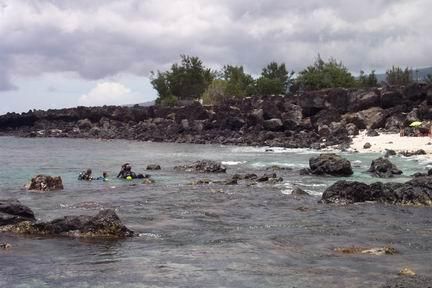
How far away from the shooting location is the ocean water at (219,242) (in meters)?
12.0

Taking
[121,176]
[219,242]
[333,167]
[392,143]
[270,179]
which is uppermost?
[392,143]

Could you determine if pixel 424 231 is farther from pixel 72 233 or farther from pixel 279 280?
pixel 72 233

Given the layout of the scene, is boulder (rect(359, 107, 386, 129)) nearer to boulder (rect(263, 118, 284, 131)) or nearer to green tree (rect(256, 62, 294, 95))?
boulder (rect(263, 118, 284, 131))

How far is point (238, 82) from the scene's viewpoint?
134000 millimetres

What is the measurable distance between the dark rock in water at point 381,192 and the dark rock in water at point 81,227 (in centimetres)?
989

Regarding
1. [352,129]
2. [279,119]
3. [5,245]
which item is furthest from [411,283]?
[279,119]

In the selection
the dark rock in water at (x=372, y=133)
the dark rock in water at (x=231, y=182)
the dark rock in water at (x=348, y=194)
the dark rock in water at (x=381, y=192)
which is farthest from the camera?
the dark rock in water at (x=372, y=133)

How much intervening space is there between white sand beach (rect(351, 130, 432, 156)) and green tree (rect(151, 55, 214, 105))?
84922 mm

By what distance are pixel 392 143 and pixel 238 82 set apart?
7909 cm

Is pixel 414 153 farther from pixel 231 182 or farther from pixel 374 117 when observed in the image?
pixel 374 117

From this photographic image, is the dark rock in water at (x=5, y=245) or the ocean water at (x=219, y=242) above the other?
the dark rock in water at (x=5, y=245)

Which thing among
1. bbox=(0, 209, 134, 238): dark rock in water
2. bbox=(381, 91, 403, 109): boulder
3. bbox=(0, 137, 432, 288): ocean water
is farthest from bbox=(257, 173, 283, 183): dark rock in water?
bbox=(381, 91, 403, 109): boulder

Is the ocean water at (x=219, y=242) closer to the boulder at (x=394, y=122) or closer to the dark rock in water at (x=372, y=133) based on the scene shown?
the dark rock in water at (x=372, y=133)

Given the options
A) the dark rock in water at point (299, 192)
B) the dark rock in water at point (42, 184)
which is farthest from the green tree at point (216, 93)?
the dark rock in water at point (299, 192)
